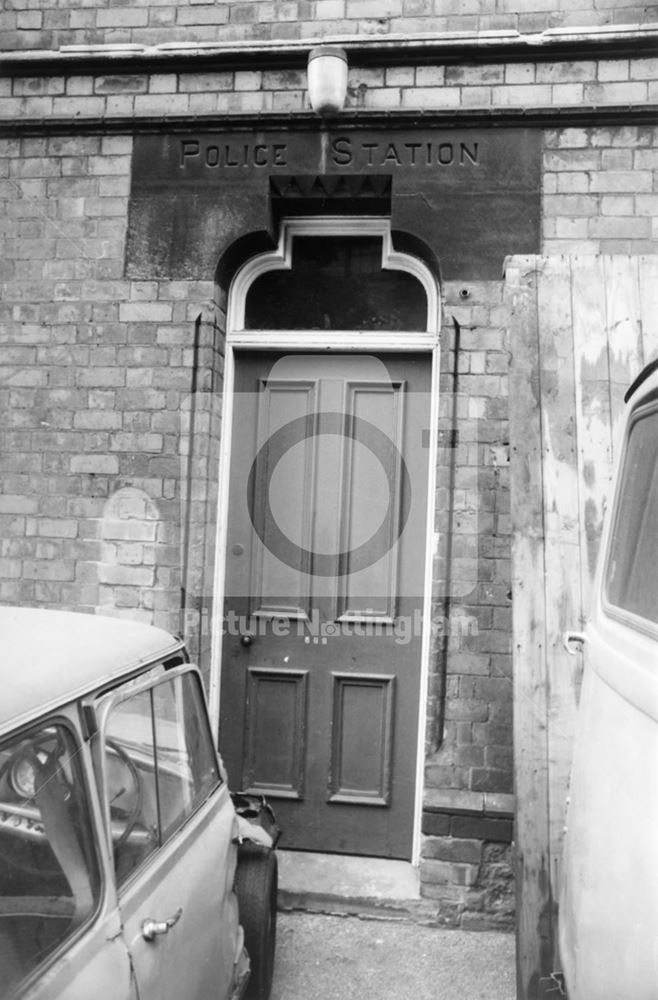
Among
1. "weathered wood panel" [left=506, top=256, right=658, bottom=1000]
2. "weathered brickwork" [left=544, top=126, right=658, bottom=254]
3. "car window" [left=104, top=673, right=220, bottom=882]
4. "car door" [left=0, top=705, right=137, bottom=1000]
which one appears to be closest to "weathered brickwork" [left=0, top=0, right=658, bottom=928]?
"weathered brickwork" [left=544, top=126, right=658, bottom=254]

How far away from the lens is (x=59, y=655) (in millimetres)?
1970

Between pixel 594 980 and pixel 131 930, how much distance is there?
95 centimetres

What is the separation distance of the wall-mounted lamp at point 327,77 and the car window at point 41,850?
3521 millimetres

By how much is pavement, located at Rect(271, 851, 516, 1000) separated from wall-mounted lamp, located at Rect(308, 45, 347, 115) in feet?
12.3

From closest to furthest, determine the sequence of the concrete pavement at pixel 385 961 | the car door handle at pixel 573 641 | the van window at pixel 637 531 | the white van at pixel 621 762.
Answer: the white van at pixel 621 762 < the van window at pixel 637 531 < the car door handle at pixel 573 641 < the concrete pavement at pixel 385 961

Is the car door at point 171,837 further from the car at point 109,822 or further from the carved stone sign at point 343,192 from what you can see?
the carved stone sign at point 343,192

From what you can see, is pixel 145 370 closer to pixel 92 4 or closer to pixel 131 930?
pixel 92 4

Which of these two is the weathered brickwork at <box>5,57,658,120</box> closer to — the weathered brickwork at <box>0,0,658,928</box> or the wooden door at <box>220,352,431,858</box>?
the weathered brickwork at <box>0,0,658,928</box>

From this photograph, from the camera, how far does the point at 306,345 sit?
15.3ft

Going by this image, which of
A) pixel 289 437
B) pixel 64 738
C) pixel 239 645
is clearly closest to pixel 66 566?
pixel 239 645

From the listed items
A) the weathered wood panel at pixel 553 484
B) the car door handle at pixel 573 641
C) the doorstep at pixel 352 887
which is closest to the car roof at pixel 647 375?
the car door handle at pixel 573 641

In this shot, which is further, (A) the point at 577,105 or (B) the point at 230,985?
(A) the point at 577,105

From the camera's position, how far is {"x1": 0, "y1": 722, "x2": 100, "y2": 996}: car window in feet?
5.24

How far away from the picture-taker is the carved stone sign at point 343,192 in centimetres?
437
